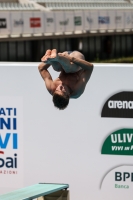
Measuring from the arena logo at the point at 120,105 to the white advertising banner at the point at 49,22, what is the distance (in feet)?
84.3

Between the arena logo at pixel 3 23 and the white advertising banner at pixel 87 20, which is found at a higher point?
the white advertising banner at pixel 87 20

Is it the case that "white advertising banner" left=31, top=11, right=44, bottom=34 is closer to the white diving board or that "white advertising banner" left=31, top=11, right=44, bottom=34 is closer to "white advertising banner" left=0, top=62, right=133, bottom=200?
"white advertising banner" left=0, top=62, right=133, bottom=200

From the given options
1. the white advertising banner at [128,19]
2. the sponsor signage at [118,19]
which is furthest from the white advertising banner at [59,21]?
the white advertising banner at [128,19]

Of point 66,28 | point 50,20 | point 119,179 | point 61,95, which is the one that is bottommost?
point 119,179

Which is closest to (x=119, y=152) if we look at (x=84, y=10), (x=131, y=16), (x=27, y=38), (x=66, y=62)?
(x=66, y=62)

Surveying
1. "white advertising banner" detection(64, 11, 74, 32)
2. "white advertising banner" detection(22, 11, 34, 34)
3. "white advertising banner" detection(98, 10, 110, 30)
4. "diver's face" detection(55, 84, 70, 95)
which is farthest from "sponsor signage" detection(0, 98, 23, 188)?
"white advertising banner" detection(98, 10, 110, 30)

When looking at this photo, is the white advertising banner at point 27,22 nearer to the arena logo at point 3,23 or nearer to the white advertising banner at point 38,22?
the white advertising banner at point 38,22

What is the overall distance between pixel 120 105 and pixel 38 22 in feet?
82.7

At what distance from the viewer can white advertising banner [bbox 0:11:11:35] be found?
29500mm

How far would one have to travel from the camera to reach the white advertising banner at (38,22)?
104 feet

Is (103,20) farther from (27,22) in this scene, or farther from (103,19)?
(27,22)

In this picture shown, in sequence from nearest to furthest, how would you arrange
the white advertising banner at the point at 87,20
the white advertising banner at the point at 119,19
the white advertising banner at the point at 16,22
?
the white advertising banner at the point at 16,22, the white advertising banner at the point at 87,20, the white advertising banner at the point at 119,19

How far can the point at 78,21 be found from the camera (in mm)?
34531

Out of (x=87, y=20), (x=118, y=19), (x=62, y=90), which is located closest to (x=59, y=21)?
(x=87, y=20)
